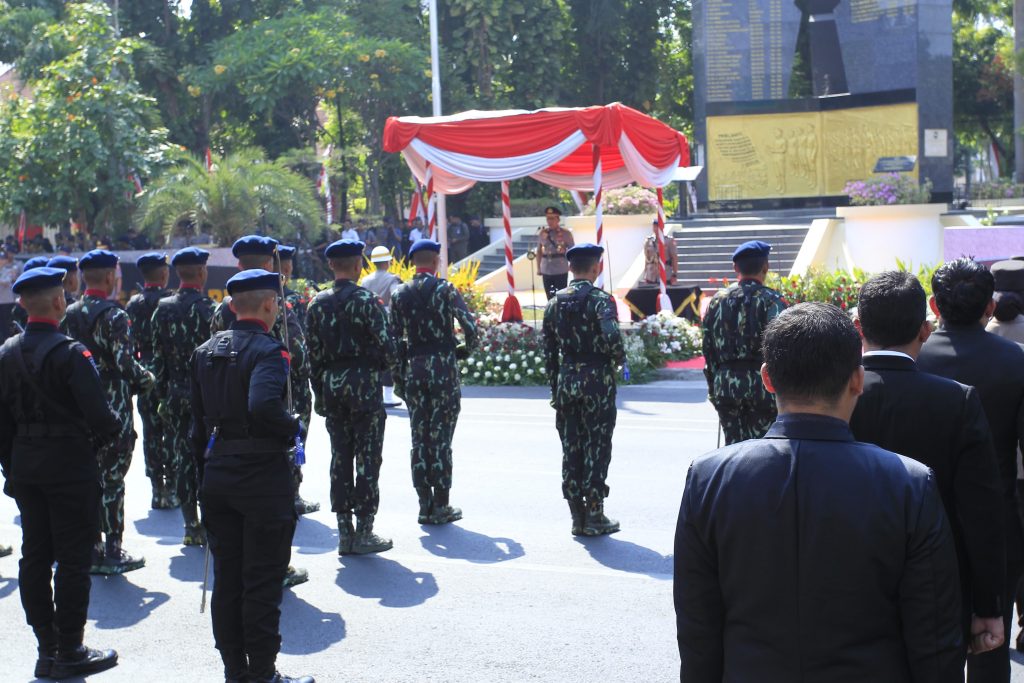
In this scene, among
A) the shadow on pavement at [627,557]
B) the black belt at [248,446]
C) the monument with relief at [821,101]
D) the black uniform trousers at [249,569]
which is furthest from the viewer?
the monument with relief at [821,101]

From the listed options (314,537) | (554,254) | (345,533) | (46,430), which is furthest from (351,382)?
(554,254)

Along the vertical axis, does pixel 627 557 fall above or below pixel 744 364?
below

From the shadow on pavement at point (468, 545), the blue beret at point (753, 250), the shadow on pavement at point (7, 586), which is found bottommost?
the shadow on pavement at point (7, 586)

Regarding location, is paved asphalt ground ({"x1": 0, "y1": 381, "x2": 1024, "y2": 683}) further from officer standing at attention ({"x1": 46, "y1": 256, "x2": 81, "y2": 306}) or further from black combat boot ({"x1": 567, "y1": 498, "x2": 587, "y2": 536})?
officer standing at attention ({"x1": 46, "y1": 256, "x2": 81, "y2": 306})

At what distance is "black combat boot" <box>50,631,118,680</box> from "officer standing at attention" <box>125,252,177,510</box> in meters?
2.77

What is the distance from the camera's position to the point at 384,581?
702 centimetres

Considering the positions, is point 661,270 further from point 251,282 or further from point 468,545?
point 251,282

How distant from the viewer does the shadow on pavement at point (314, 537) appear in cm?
781

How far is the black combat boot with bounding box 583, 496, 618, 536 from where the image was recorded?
25.6 ft

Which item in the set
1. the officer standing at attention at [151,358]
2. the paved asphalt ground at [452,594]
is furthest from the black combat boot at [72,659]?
the officer standing at attention at [151,358]

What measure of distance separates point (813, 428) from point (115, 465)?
5.53 m

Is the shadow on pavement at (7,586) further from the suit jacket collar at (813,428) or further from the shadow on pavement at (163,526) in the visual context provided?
the suit jacket collar at (813,428)

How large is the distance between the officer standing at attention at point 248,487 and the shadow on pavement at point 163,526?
10.1 ft

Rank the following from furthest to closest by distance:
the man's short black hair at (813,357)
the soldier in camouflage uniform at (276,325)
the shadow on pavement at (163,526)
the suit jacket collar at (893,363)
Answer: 1. the shadow on pavement at (163,526)
2. the soldier in camouflage uniform at (276,325)
3. the suit jacket collar at (893,363)
4. the man's short black hair at (813,357)
